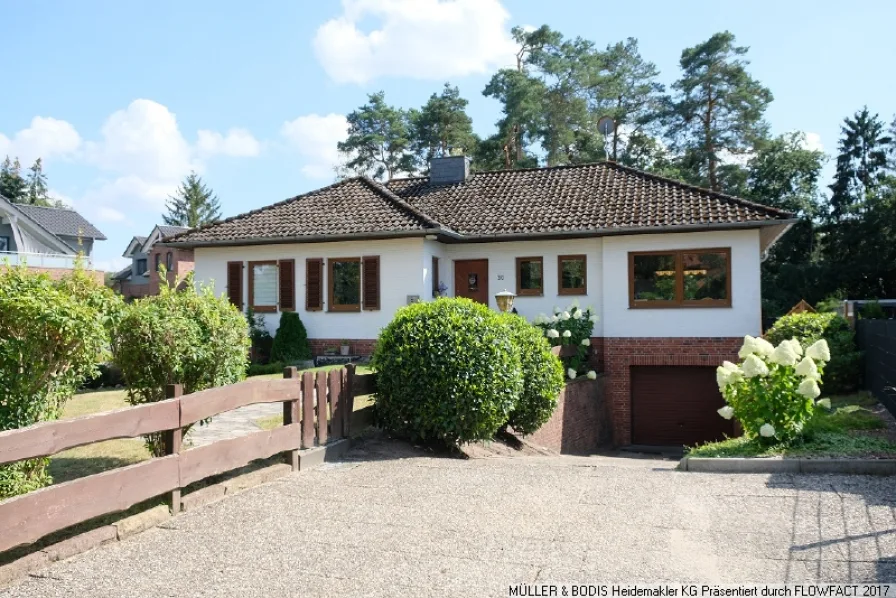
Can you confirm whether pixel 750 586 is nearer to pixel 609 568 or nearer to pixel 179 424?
pixel 609 568

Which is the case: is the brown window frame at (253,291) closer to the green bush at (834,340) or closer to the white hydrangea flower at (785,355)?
the green bush at (834,340)

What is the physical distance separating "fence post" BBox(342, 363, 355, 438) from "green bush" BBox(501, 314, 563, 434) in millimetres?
2762

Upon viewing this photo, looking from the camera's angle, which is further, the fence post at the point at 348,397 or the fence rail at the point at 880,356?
the fence rail at the point at 880,356

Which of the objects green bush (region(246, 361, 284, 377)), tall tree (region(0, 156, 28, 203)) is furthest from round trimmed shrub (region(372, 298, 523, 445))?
tall tree (region(0, 156, 28, 203))

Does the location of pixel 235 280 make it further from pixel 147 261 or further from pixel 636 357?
pixel 147 261

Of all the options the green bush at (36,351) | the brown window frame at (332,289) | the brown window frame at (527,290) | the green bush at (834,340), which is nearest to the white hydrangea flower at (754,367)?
the green bush at (834,340)

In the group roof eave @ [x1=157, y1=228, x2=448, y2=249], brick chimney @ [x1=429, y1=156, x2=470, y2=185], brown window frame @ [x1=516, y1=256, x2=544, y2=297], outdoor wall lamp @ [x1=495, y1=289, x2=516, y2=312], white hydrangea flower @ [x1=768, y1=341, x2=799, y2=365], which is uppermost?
brick chimney @ [x1=429, y1=156, x2=470, y2=185]

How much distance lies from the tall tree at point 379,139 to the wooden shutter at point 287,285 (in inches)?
1067

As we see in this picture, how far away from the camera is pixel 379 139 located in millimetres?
46375

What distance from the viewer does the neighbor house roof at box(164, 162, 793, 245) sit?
18500mm

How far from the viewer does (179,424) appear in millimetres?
6309

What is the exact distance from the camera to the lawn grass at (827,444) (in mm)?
8445

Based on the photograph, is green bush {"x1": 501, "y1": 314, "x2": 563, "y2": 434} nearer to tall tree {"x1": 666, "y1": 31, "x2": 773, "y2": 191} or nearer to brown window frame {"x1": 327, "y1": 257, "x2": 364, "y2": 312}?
brown window frame {"x1": 327, "y1": 257, "x2": 364, "y2": 312}

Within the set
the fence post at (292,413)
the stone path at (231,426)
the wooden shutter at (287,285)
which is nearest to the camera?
the fence post at (292,413)
